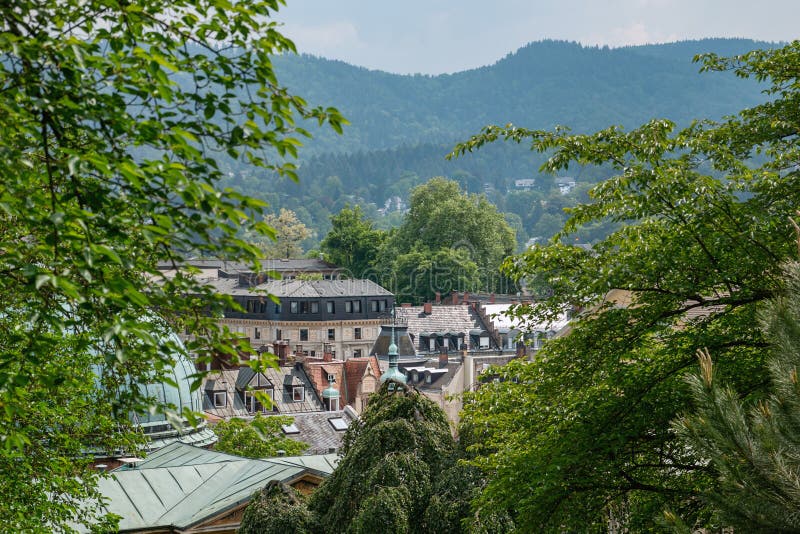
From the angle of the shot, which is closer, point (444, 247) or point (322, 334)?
point (322, 334)

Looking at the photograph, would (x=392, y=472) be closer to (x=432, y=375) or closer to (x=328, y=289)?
(x=432, y=375)

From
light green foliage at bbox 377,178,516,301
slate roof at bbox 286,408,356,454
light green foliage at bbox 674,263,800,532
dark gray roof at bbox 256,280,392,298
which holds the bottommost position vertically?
slate roof at bbox 286,408,356,454

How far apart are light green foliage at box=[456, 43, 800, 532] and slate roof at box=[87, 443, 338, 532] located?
14766 millimetres

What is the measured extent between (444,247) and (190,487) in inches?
4480

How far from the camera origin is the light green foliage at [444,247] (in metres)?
141

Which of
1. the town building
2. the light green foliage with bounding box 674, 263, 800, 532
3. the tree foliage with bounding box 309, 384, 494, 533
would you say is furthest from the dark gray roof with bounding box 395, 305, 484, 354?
the light green foliage with bounding box 674, 263, 800, 532

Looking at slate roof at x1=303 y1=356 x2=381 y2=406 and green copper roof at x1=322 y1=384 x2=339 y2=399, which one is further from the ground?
slate roof at x1=303 y1=356 x2=381 y2=406

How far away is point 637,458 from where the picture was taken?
17.1 m

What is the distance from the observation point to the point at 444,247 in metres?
146

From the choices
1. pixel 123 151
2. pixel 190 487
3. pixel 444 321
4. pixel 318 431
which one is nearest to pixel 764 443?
pixel 123 151

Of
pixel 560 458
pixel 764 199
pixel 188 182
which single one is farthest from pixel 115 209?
pixel 764 199

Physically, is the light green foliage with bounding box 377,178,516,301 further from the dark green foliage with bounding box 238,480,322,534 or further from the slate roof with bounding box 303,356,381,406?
the dark green foliage with bounding box 238,480,322,534

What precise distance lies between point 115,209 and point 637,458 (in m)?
10.7

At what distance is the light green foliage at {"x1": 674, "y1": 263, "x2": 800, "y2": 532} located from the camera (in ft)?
29.4
